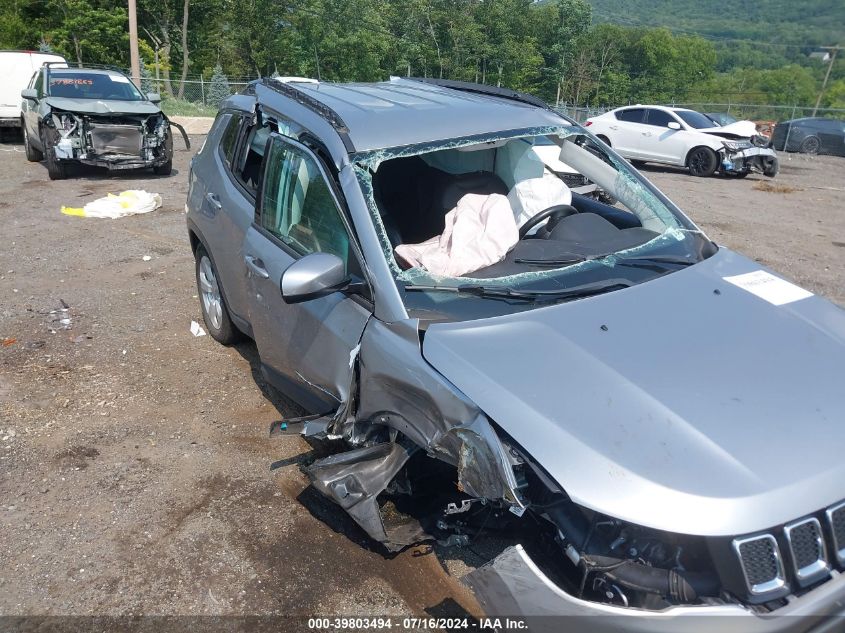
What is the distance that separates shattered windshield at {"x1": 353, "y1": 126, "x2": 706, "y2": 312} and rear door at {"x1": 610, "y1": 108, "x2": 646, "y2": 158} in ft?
43.8

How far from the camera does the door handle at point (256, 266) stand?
3681 mm

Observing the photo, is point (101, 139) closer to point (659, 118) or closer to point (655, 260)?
point (655, 260)

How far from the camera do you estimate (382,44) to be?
44.6m

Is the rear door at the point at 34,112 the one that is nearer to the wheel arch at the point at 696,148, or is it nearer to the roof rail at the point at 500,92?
the roof rail at the point at 500,92

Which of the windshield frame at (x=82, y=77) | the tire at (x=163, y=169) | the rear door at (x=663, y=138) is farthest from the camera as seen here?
the rear door at (x=663, y=138)

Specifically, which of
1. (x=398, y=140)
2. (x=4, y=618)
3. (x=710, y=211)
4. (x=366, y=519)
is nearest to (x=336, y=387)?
(x=366, y=519)

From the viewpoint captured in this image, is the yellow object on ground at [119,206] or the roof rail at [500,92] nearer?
the roof rail at [500,92]

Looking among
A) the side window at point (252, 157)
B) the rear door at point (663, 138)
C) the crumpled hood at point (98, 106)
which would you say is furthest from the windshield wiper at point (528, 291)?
the rear door at point (663, 138)

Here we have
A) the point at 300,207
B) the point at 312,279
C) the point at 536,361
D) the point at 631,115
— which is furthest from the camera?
the point at 631,115

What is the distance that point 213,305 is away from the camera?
5215 mm

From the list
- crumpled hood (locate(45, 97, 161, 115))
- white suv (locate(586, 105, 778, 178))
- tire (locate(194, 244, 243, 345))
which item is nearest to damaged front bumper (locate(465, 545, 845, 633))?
tire (locate(194, 244, 243, 345))

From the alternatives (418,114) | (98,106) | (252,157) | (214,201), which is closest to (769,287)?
(418,114)

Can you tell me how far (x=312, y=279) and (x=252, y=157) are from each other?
5.85ft

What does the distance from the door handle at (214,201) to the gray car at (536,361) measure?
3 cm
